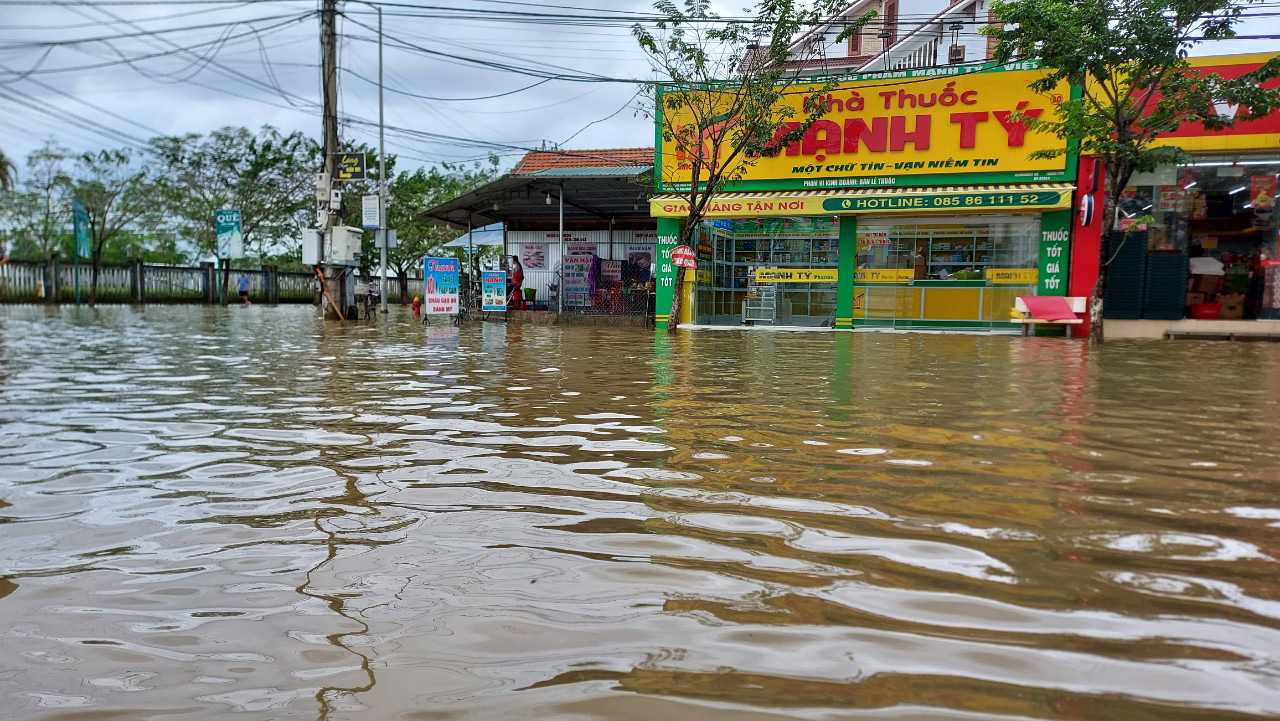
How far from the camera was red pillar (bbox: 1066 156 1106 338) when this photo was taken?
57.2 feet

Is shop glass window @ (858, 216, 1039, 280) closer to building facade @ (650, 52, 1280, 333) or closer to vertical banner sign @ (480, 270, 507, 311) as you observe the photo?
building facade @ (650, 52, 1280, 333)

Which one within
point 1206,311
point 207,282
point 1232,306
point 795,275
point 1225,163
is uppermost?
point 1225,163

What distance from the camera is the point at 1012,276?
1853cm

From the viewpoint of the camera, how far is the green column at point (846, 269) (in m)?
19.3

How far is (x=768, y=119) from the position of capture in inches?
745

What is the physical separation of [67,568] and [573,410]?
11.4ft

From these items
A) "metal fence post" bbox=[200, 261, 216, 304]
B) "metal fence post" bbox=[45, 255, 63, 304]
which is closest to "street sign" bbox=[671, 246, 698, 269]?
"metal fence post" bbox=[45, 255, 63, 304]

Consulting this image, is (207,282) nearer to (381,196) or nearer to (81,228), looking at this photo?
(81,228)

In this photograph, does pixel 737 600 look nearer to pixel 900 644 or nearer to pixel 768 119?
pixel 900 644

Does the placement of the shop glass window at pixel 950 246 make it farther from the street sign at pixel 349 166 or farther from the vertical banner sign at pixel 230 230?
the vertical banner sign at pixel 230 230

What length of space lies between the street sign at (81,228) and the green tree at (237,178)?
5.62 meters

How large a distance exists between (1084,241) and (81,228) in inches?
1201

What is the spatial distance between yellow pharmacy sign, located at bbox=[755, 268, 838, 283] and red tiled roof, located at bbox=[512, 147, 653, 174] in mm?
8406

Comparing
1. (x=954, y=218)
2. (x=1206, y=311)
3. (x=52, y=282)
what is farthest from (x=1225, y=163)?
(x=52, y=282)
